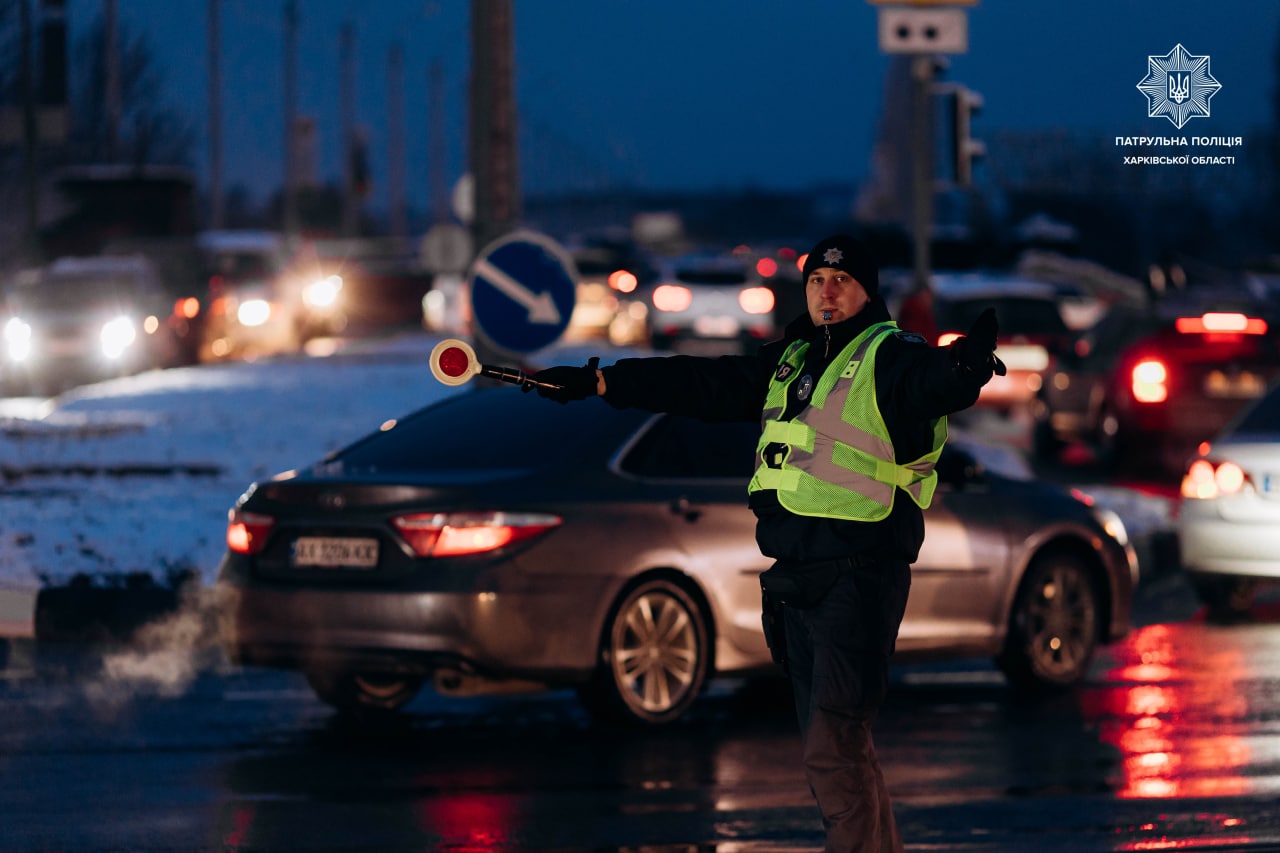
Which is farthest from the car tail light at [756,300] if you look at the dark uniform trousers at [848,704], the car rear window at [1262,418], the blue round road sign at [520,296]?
the dark uniform trousers at [848,704]

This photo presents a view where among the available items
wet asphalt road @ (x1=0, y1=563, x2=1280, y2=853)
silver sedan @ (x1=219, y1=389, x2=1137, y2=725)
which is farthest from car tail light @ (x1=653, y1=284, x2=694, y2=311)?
silver sedan @ (x1=219, y1=389, x2=1137, y2=725)

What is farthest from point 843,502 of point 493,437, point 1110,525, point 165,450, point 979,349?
point 165,450

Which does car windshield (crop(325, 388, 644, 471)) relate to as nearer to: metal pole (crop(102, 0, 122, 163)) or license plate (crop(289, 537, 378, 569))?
license plate (crop(289, 537, 378, 569))

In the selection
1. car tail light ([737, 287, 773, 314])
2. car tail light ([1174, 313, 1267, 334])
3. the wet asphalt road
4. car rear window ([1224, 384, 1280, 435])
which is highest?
car tail light ([737, 287, 773, 314])

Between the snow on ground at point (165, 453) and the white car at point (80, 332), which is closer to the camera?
the snow on ground at point (165, 453)

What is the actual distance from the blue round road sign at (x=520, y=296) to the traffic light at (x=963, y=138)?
6841mm

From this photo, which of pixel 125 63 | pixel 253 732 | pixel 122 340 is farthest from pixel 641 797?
pixel 125 63

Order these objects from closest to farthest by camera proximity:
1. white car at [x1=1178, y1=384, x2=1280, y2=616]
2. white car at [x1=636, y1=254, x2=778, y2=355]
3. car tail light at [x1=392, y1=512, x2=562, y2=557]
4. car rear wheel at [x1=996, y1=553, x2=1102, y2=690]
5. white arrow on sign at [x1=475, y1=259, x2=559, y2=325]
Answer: car tail light at [x1=392, y1=512, x2=562, y2=557] → car rear wheel at [x1=996, y1=553, x2=1102, y2=690] → white car at [x1=1178, y1=384, x2=1280, y2=616] → white arrow on sign at [x1=475, y1=259, x2=559, y2=325] → white car at [x1=636, y1=254, x2=778, y2=355]

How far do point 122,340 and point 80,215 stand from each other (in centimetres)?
1705

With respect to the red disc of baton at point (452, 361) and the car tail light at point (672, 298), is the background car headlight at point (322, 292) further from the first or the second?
the red disc of baton at point (452, 361)

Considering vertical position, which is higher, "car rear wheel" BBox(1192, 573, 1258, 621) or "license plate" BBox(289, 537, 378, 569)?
"license plate" BBox(289, 537, 378, 569)

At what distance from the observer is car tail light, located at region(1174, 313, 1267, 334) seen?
67.5 feet

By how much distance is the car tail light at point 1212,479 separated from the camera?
1290 centimetres

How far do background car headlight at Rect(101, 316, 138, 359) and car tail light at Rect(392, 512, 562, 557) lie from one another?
1033 inches
